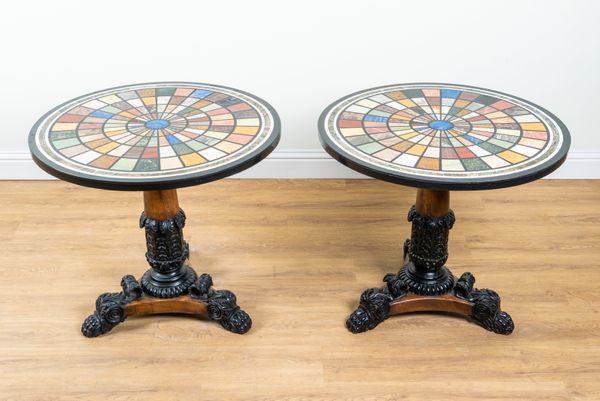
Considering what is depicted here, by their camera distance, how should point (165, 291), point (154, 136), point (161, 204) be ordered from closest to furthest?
1. point (154, 136)
2. point (161, 204)
3. point (165, 291)

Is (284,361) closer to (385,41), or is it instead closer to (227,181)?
(227,181)

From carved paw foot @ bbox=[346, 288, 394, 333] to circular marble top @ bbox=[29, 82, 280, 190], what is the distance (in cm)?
64

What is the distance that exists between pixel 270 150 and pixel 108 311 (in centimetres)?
80

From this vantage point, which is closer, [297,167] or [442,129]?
[442,129]

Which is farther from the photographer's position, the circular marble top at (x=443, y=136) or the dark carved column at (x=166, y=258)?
the dark carved column at (x=166, y=258)

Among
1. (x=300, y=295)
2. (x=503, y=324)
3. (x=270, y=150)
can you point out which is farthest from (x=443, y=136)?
(x=300, y=295)

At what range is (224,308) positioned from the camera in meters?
2.69

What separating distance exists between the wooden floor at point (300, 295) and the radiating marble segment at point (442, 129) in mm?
665

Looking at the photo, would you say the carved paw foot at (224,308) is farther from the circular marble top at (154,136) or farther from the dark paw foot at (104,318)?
the circular marble top at (154,136)

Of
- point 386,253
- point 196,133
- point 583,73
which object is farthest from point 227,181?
point 583,73

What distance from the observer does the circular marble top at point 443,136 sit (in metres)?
2.32

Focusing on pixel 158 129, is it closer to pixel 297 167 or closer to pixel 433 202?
pixel 433 202

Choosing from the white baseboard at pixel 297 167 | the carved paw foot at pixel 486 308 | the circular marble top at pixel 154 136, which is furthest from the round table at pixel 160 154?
the white baseboard at pixel 297 167

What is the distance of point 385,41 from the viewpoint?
349 centimetres
